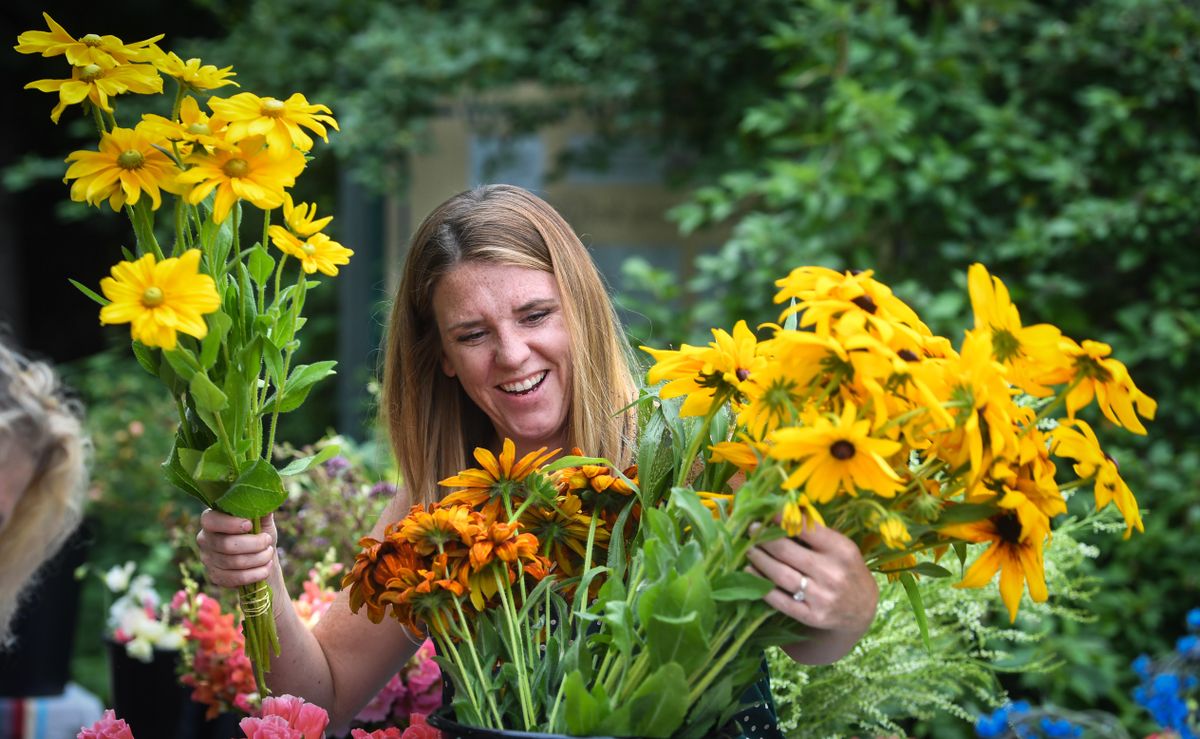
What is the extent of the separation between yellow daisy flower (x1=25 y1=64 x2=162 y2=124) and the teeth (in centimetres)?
63

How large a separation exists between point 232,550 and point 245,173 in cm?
38

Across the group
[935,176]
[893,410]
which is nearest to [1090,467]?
[893,410]

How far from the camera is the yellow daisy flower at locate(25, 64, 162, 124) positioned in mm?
959

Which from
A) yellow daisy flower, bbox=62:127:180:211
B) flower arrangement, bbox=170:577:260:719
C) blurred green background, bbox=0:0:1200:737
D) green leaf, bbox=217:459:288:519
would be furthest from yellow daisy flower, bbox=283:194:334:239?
blurred green background, bbox=0:0:1200:737

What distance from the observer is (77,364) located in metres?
5.42

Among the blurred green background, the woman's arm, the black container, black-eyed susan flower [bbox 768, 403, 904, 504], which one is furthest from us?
the blurred green background

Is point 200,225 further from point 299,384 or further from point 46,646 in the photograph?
point 46,646

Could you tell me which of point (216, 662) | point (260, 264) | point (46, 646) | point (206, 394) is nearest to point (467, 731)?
point (206, 394)

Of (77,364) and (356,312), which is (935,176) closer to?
(356,312)

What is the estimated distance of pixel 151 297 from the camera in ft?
2.90

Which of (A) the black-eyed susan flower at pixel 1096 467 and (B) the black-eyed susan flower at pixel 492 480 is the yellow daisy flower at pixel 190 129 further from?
(A) the black-eyed susan flower at pixel 1096 467

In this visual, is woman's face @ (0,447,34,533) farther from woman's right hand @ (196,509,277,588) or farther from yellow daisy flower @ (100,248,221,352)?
yellow daisy flower @ (100,248,221,352)

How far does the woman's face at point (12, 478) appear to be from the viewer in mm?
1749

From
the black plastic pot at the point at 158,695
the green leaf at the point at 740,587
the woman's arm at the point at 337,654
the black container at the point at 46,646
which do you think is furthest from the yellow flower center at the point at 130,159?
the black container at the point at 46,646
